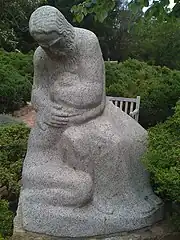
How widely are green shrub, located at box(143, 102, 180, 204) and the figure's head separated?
96cm

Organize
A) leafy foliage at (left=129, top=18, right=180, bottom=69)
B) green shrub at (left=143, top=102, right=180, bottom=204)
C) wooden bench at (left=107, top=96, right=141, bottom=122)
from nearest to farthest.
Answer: green shrub at (left=143, top=102, right=180, bottom=204), wooden bench at (left=107, top=96, right=141, bottom=122), leafy foliage at (left=129, top=18, right=180, bottom=69)

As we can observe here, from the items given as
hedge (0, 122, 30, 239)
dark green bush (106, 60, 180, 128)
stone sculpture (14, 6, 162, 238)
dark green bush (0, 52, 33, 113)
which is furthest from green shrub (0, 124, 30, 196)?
dark green bush (0, 52, 33, 113)

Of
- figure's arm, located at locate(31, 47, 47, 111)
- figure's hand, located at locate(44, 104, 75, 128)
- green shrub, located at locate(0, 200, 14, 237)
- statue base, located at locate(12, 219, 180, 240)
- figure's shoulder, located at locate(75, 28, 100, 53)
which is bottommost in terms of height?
green shrub, located at locate(0, 200, 14, 237)

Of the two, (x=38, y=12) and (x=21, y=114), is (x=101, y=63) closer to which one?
(x=38, y=12)

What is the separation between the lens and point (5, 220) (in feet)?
12.5

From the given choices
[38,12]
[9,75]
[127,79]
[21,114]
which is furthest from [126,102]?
[38,12]

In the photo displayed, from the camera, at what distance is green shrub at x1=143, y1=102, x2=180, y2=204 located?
11.2 feet

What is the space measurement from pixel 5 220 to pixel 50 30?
1463mm

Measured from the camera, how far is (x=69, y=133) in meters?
3.48

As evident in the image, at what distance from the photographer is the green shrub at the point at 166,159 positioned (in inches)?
135

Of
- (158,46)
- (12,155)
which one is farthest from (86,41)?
(158,46)

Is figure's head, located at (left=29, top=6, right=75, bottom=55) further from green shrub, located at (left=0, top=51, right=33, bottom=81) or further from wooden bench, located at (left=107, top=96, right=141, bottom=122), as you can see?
green shrub, located at (left=0, top=51, right=33, bottom=81)

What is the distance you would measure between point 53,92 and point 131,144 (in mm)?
676

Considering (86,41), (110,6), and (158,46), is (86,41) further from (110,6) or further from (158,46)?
(158,46)
